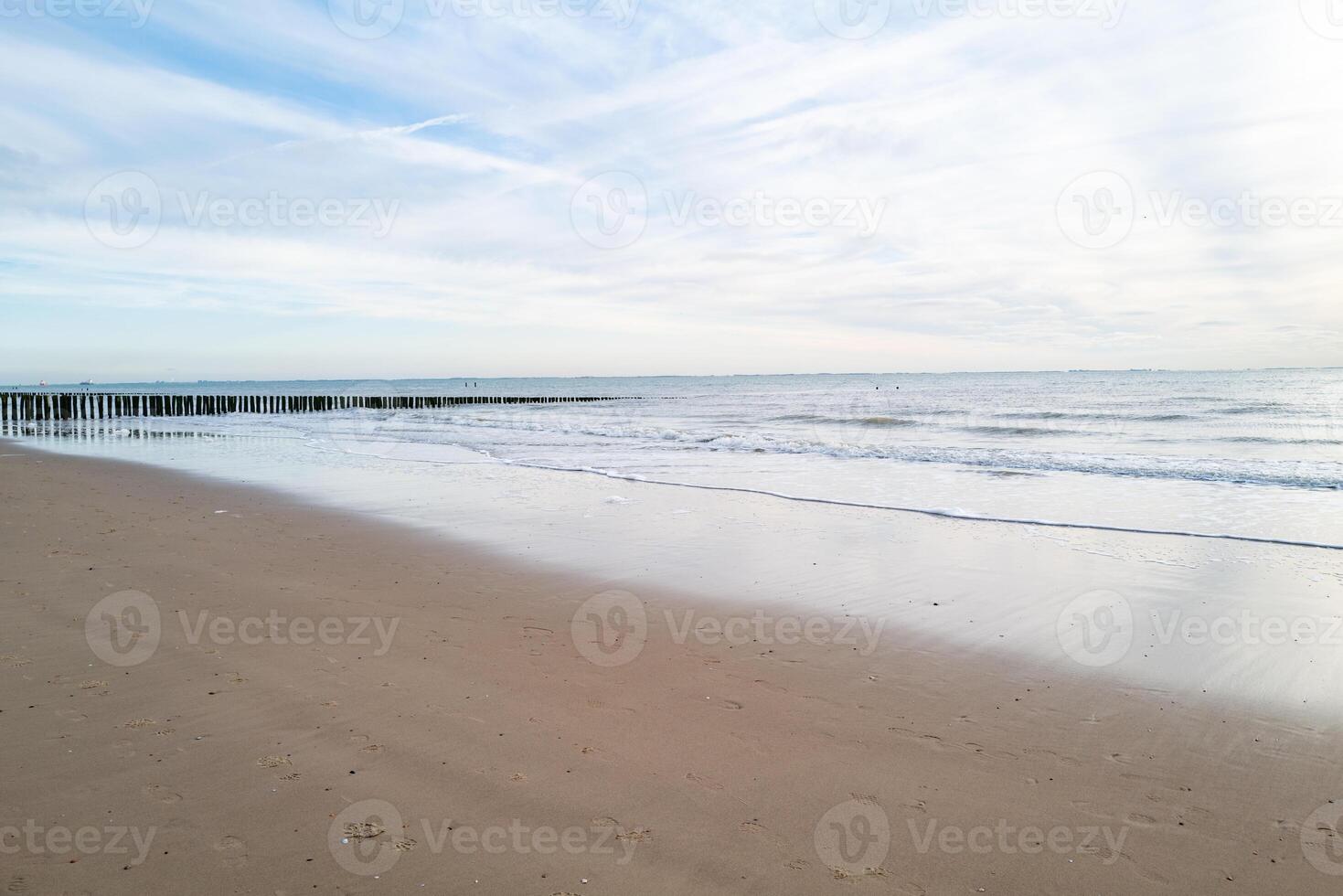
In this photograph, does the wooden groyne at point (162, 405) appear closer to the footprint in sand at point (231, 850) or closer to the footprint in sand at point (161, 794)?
the footprint in sand at point (161, 794)

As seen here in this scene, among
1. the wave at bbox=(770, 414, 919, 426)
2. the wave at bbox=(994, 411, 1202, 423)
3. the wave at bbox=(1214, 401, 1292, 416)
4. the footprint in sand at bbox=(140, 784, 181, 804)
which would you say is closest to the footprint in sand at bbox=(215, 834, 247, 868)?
the footprint in sand at bbox=(140, 784, 181, 804)

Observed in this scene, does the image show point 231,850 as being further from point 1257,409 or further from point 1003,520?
point 1257,409

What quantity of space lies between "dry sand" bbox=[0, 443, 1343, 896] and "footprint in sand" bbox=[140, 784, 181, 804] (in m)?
0.01

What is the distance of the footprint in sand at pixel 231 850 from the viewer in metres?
3.02

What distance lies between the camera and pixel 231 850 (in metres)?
3.10

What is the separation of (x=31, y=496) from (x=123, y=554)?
5980mm

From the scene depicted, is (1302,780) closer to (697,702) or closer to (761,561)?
(697,702)

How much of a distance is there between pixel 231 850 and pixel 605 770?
5.40ft

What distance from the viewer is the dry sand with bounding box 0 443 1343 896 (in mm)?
3080

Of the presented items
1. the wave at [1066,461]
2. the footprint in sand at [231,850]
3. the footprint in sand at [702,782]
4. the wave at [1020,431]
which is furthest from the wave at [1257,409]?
the footprint in sand at [231,850]

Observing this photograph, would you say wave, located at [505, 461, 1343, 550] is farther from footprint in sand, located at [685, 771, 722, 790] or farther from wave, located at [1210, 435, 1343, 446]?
wave, located at [1210, 435, 1343, 446]

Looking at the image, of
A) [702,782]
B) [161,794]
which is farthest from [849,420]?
[161,794]

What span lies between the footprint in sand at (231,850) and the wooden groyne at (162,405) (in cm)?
4851

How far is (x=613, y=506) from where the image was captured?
495 inches
